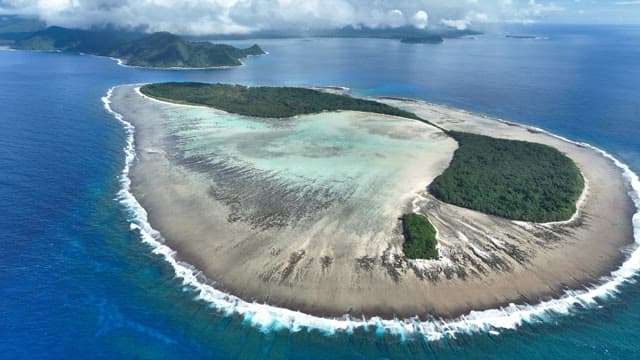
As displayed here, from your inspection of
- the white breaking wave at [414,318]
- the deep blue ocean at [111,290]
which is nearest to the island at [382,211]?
the white breaking wave at [414,318]

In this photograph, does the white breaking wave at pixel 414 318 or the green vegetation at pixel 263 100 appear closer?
the white breaking wave at pixel 414 318

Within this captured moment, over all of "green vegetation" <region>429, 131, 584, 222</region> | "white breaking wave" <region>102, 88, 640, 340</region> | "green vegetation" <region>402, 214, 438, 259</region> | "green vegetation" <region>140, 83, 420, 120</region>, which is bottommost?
"white breaking wave" <region>102, 88, 640, 340</region>

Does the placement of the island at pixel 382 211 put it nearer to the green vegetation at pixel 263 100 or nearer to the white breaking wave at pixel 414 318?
the white breaking wave at pixel 414 318

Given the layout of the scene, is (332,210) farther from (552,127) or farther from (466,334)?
(552,127)

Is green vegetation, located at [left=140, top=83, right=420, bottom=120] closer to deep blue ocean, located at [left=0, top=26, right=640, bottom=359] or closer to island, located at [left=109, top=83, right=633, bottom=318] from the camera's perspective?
island, located at [left=109, top=83, right=633, bottom=318]

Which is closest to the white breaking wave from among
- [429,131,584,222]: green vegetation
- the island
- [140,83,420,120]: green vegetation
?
the island

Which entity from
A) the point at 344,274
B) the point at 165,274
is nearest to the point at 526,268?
the point at 344,274
